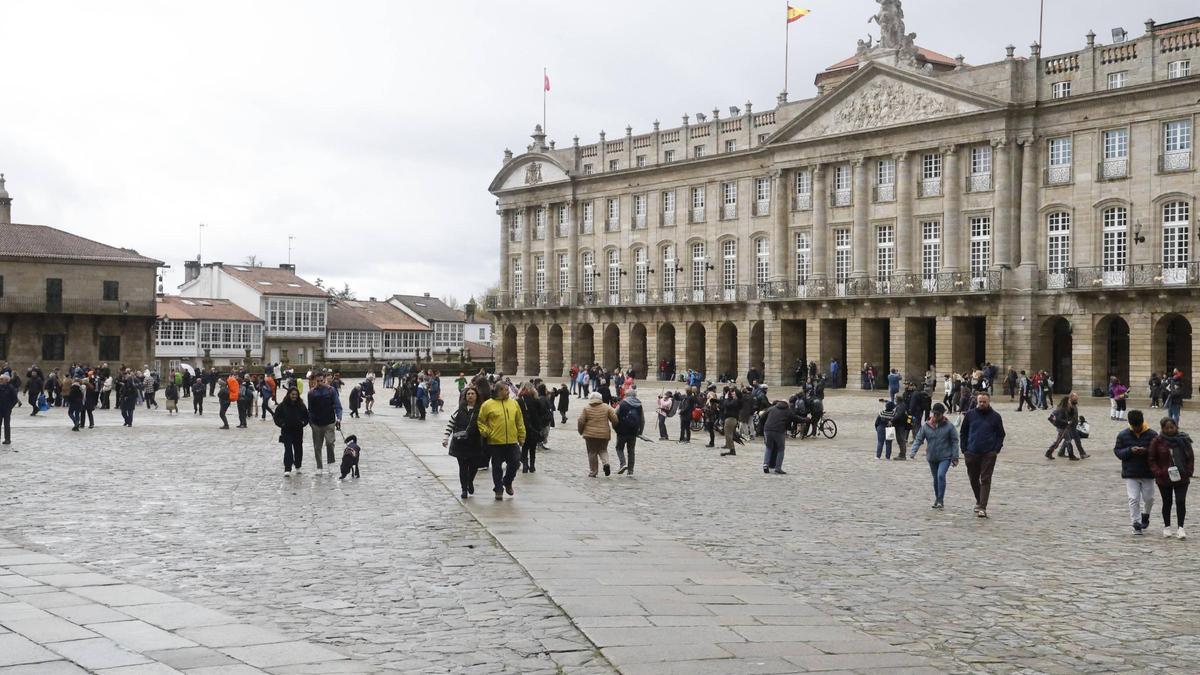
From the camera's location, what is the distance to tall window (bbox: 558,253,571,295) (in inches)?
2989

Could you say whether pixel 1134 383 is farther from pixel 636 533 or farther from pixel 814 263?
pixel 636 533

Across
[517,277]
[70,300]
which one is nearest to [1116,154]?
[517,277]

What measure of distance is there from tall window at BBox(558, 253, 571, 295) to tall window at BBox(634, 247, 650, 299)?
18.4ft

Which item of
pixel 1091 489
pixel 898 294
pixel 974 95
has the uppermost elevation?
pixel 974 95

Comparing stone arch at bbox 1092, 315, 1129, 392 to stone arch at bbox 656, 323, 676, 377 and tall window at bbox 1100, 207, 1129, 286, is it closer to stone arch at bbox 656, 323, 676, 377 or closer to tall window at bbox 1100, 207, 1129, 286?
tall window at bbox 1100, 207, 1129, 286

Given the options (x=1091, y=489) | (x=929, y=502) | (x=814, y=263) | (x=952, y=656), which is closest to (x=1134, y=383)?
(x=814, y=263)

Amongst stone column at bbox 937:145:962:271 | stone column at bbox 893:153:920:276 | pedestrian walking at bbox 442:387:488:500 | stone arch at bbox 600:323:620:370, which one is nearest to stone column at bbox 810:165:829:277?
stone column at bbox 893:153:920:276

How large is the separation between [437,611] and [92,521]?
6734 mm

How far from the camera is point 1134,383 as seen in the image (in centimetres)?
4838

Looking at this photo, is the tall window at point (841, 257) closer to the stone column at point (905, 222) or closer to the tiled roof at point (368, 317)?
the stone column at point (905, 222)

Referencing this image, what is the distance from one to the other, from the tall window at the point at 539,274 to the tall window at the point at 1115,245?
122 ft

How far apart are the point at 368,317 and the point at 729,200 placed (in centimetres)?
4802

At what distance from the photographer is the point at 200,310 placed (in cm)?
8944

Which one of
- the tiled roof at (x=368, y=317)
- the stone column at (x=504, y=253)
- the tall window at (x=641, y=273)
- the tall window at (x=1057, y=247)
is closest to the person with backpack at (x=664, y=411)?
the tall window at (x=1057, y=247)
